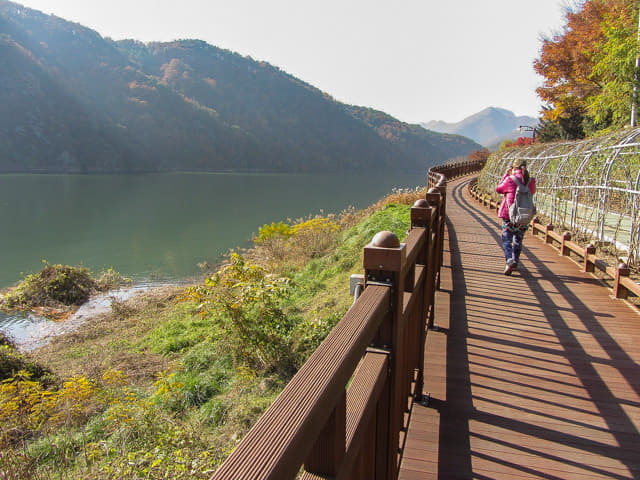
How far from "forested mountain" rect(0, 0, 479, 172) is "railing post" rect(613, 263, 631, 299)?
8944cm

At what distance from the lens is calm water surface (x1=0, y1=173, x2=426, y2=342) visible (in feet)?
62.9

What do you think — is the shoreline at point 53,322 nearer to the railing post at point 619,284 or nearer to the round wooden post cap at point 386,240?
the round wooden post cap at point 386,240

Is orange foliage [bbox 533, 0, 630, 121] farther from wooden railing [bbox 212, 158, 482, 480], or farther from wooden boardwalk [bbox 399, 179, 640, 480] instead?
wooden railing [bbox 212, 158, 482, 480]

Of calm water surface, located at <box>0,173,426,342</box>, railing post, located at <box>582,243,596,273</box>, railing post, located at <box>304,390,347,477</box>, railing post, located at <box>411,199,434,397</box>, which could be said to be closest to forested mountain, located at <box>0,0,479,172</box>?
calm water surface, located at <box>0,173,426,342</box>

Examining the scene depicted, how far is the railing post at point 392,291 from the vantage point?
164cm

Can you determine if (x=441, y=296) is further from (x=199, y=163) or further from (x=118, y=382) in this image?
(x=199, y=163)

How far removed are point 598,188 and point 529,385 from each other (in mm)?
6032

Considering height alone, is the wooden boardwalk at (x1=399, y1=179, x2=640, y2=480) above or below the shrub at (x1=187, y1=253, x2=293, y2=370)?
above

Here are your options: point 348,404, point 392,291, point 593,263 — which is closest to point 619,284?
point 593,263

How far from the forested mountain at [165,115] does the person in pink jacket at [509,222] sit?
8794 centimetres

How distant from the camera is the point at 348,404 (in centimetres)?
141

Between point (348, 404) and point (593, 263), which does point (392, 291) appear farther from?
point (593, 263)

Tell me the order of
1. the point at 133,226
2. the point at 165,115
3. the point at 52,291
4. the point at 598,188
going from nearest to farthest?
the point at 598,188 → the point at 52,291 → the point at 133,226 → the point at 165,115

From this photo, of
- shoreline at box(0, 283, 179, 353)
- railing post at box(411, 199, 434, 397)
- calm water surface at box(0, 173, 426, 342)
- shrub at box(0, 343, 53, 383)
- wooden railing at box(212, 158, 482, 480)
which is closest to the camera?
wooden railing at box(212, 158, 482, 480)
